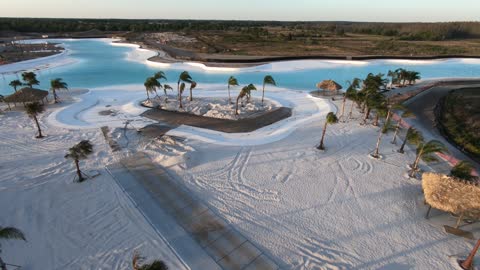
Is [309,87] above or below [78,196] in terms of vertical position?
above

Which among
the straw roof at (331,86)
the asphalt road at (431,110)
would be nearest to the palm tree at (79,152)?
the asphalt road at (431,110)

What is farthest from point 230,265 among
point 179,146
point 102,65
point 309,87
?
point 102,65

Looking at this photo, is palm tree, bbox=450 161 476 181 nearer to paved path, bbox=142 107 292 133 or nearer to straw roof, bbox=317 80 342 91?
paved path, bbox=142 107 292 133

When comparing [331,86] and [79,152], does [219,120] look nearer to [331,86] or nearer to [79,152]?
[79,152]

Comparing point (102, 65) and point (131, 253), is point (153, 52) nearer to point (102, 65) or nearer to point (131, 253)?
point (102, 65)

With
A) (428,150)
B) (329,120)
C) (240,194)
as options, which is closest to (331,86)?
(329,120)

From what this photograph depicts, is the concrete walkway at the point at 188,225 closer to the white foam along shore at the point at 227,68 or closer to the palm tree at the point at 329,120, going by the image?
the palm tree at the point at 329,120

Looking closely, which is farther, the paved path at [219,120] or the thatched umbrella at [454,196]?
the paved path at [219,120]
